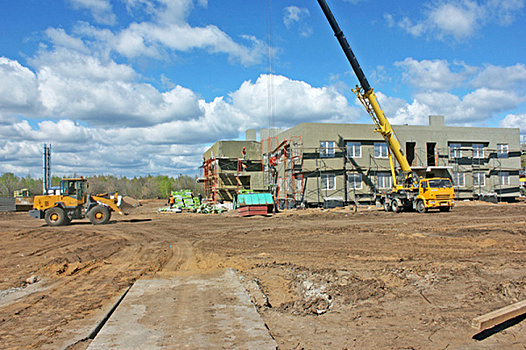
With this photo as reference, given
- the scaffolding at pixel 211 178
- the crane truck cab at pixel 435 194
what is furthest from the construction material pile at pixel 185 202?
the crane truck cab at pixel 435 194

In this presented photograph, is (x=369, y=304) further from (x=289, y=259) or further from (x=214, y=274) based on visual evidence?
(x=289, y=259)

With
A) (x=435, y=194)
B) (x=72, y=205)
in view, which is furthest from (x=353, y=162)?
(x=72, y=205)

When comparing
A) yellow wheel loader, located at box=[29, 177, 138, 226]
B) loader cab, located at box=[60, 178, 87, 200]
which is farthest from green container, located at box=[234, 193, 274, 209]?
loader cab, located at box=[60, 178, 87, 200]

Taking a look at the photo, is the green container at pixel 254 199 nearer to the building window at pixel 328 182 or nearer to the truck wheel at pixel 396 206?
the building window at pixel 328 182

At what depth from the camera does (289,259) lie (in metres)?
11.8

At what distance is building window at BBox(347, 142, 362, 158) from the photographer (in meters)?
37.3

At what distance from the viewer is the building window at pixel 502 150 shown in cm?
4253

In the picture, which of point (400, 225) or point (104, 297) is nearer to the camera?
point (104, 297)

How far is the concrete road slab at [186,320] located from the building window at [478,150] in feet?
133

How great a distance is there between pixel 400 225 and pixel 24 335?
1798 cm

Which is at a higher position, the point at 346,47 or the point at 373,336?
the point at 346,47

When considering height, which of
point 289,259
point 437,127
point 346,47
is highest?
point 346,47

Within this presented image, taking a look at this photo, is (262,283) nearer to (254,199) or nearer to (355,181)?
(254,199)

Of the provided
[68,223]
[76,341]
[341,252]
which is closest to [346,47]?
[341,252]
